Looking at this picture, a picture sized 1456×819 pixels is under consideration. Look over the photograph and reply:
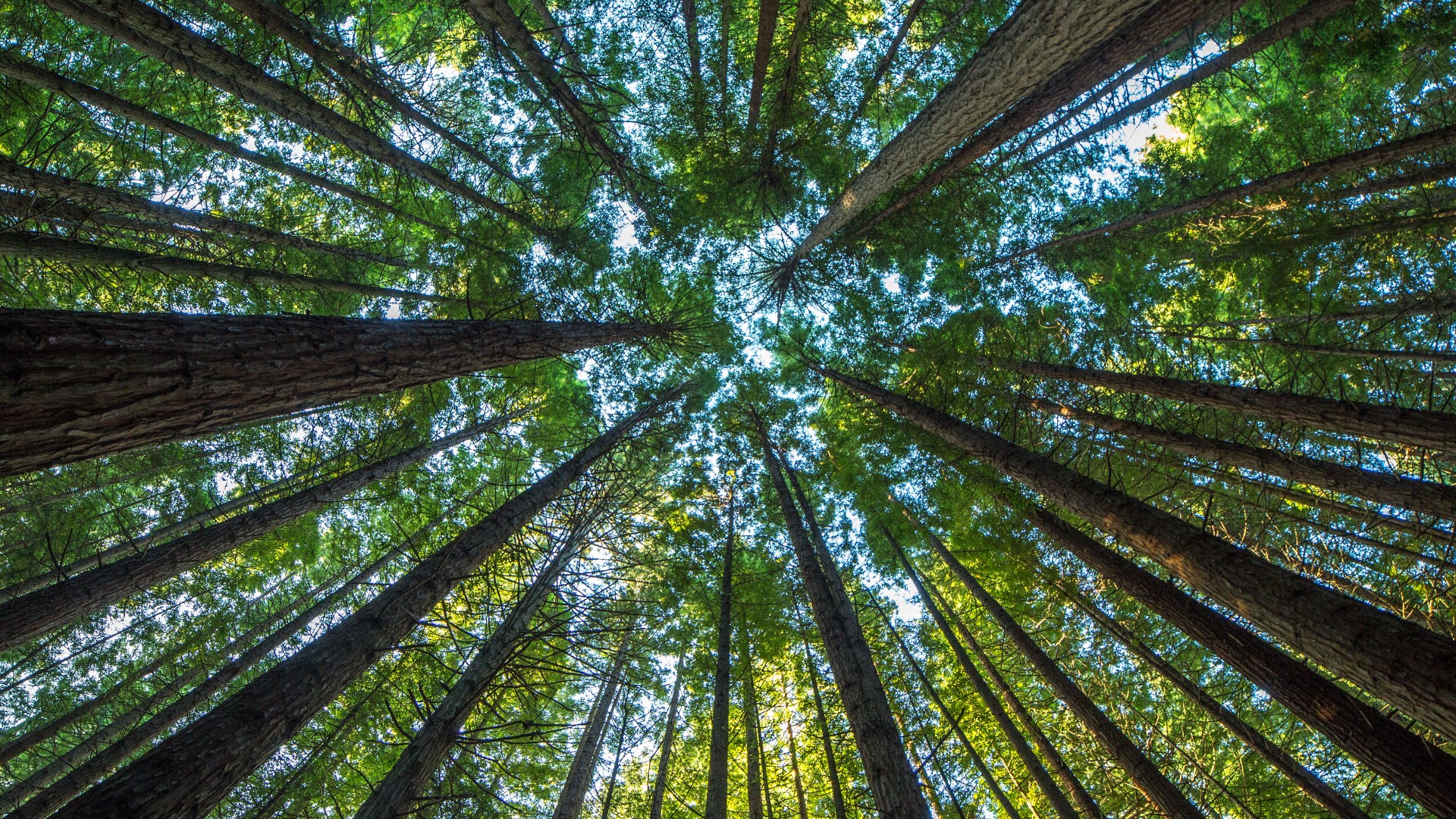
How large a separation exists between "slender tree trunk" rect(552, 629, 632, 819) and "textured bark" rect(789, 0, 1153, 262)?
619cm

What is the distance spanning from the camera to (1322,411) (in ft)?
16.5

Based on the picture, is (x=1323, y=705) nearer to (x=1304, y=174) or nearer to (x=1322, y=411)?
(x=1322, y=411)

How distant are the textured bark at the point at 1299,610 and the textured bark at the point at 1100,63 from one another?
13.1 feet

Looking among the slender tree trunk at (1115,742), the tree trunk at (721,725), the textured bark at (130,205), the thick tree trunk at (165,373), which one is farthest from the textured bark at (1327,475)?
the textured bark at (130,205)

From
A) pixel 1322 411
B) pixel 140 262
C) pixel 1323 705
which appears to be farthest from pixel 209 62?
pixel 1322 411

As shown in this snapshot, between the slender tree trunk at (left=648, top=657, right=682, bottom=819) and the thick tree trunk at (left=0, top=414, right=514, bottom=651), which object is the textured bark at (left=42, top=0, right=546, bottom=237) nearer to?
the thick tree trunk at (left=0, top=414, right=514, bottom=651)

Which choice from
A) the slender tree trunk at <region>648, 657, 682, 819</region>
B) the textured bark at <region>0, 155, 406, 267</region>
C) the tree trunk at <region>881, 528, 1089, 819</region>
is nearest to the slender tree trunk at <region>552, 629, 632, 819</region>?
the slender tree trunk at <region>648, 657, 682, 819</region>

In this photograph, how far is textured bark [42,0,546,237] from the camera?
14.8 ft

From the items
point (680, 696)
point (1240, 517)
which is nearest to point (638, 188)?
point (680, 696)

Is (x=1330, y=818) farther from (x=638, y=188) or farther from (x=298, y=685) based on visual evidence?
(x=638, y=188)

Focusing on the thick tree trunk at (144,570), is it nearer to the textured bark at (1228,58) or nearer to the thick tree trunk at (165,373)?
the thick tree trunk at (165,373)

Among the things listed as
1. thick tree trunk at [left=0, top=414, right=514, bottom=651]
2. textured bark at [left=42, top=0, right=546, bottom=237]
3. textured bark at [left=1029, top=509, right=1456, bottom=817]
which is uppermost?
textured bark at [left=42, top=0, right=546, bottom=237]

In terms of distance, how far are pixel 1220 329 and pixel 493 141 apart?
1558cm

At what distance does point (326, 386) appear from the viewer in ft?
10.3
